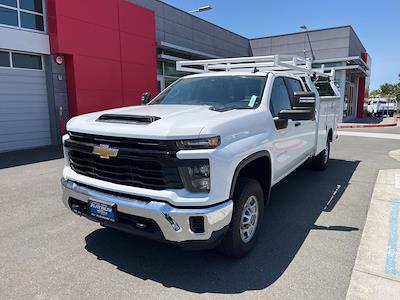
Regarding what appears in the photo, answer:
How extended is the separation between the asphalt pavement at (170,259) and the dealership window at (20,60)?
6867 millimetres

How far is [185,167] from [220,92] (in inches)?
74.2

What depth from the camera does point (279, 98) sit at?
183 inches

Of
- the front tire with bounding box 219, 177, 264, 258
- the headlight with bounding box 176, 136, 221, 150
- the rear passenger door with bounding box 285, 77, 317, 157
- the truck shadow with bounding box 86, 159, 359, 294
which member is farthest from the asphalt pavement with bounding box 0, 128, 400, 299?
the headlight with bounding box 176, 136, 221, 150

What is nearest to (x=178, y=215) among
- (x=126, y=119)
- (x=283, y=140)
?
(x=126, y=119)

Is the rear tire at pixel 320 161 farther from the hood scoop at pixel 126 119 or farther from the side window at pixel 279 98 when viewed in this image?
the hood scoop at pixel 126 119

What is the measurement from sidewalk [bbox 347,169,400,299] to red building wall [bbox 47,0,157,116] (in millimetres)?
10393

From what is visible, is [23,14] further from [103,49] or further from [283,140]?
[283,140]

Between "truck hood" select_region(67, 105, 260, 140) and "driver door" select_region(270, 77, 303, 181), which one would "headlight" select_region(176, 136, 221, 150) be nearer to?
"truck hood" select_region(67, 105, 260, 140)

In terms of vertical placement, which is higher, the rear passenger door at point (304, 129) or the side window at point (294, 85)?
the side window at point (294, 85)

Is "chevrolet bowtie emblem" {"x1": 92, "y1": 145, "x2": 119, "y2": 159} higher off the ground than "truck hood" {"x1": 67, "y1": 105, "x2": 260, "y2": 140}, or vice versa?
"truck hood" {"x1": 67, "y1": 105, "x2": 260, "y2": 140}

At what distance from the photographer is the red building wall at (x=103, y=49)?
11633 mm

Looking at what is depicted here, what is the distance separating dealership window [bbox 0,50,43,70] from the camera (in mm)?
10727

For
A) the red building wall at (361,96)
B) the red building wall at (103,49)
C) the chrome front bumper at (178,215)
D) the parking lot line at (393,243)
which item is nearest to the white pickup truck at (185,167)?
the chrome front bumper at (178,215)

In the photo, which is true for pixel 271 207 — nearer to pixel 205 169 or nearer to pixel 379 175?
pixel 205 169
